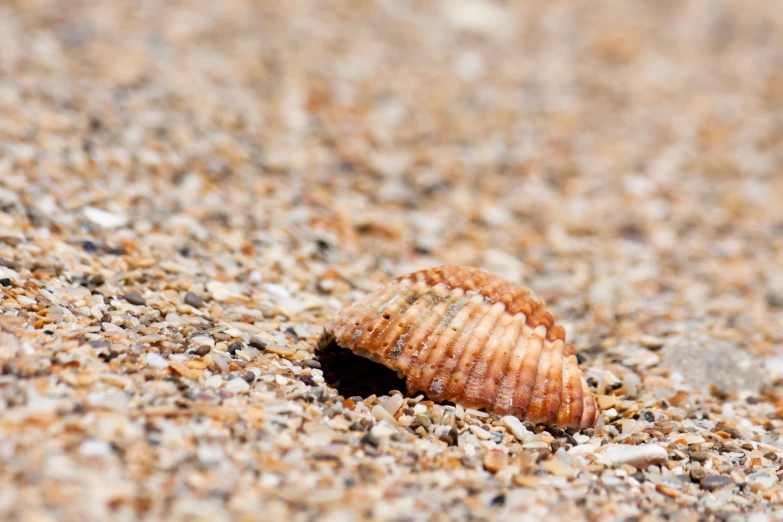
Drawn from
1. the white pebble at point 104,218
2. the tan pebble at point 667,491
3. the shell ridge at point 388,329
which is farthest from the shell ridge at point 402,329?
the white pebble at point 104,218

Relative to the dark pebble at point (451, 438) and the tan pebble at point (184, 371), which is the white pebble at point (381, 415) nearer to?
the dark pebble at point (451, 438)

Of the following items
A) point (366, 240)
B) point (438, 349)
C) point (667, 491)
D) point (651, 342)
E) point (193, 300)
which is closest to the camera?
point (667, 491)

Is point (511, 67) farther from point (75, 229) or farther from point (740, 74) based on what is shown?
point (75, 229)

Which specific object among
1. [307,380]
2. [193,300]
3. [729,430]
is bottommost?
[307,380]

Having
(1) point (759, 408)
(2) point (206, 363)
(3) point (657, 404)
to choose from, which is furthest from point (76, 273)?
(1) point (759, 408)

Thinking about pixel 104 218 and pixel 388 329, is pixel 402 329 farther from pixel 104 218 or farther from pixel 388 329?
pixel 104 218

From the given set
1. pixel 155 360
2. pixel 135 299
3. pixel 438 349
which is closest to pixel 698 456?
pixel 438 349
